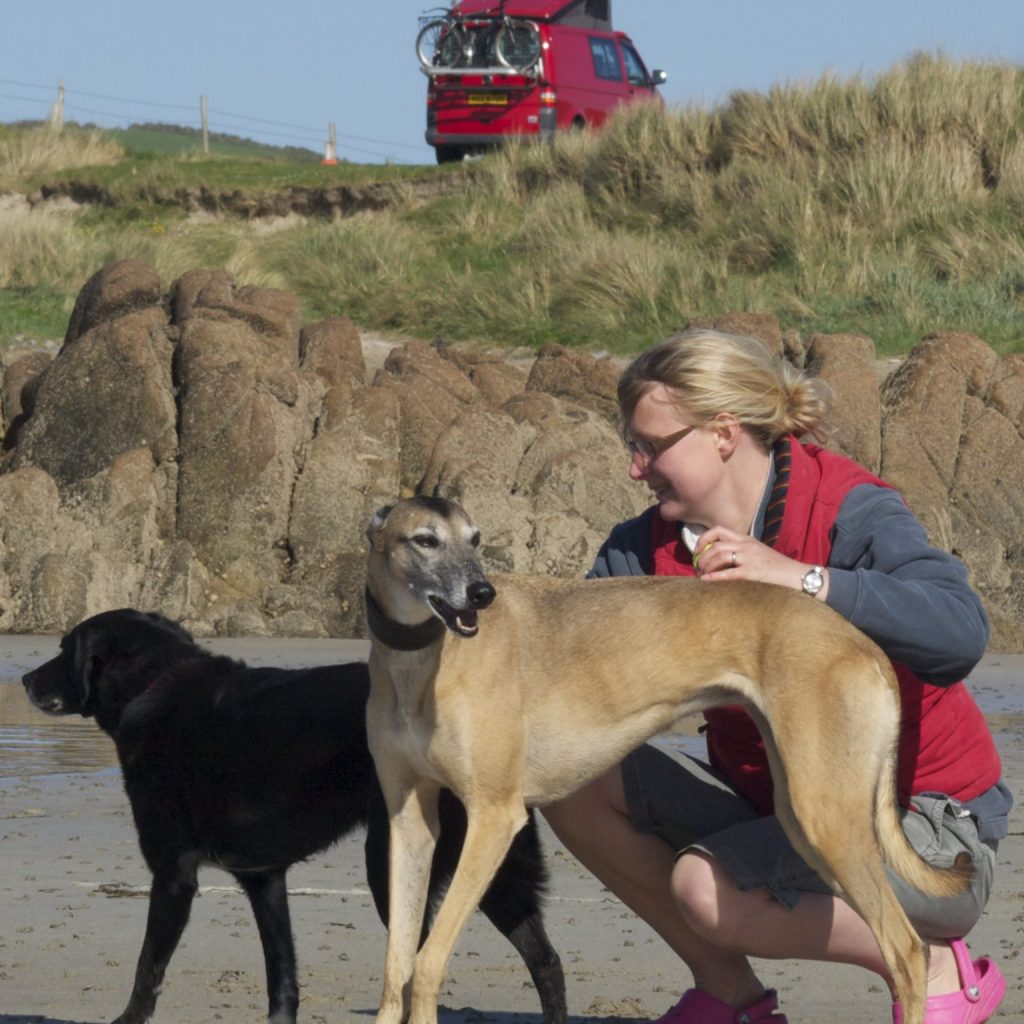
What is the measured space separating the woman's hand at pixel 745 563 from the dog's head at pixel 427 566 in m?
0.50

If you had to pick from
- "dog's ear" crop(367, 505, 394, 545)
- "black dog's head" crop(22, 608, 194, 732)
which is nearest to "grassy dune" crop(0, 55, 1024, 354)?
"black dog's head" crop(22, 608, 194, 732)

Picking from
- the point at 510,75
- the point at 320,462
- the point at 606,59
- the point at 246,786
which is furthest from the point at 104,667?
the point at 606,59

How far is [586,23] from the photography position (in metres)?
28.4

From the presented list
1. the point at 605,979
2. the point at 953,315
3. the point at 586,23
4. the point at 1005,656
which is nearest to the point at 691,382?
the point at 605,979

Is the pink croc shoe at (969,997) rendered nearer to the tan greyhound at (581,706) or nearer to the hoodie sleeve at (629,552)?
the tan greyhound at (581,706)

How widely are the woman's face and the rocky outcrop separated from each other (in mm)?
7889

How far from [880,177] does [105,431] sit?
9505 mm

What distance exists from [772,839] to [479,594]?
0.91 metres

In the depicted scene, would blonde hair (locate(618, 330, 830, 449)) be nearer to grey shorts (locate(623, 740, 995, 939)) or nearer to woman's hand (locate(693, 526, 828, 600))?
woman's hand (locate(693, 526, 828, 600))

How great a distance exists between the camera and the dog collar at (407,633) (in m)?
3.85

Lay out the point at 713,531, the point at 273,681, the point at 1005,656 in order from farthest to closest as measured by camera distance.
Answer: the point at 1005,656
the point at 273,681
the point at 713,531

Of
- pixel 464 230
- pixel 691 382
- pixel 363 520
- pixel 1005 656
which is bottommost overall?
pixel 1005 656

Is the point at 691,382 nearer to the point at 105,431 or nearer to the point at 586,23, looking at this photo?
the point at 105,431

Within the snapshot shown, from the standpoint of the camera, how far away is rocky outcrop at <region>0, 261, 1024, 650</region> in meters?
12.1
